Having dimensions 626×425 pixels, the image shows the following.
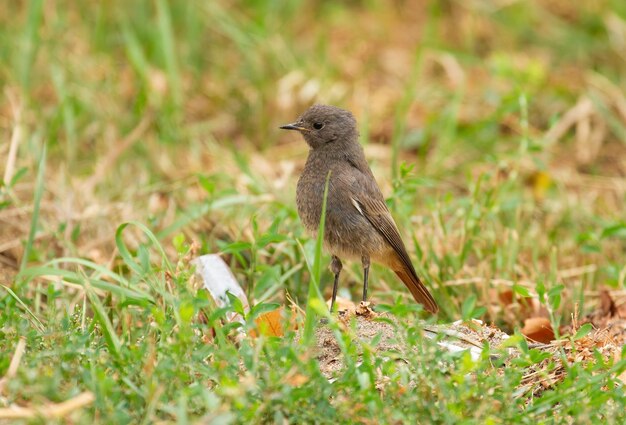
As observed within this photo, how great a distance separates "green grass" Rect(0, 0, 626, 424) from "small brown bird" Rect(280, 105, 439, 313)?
0.18 meters

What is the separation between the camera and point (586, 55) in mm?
9289

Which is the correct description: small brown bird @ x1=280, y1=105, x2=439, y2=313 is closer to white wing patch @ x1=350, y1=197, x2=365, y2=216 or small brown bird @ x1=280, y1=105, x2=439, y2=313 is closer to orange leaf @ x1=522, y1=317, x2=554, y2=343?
white wing patch @ x1=350, y1=197, x2=365, y2=216

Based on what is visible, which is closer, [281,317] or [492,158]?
[281,317]

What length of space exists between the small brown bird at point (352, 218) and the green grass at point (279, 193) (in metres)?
0.18

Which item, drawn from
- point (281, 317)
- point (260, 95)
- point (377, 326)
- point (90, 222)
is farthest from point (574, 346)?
point (260, 95)

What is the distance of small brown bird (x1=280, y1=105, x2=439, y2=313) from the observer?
5.09 meters

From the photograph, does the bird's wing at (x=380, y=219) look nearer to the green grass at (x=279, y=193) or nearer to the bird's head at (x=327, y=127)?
the green grass at (x=279, y=193)

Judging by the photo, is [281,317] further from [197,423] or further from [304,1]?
[304,1]

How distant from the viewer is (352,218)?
16.9ft

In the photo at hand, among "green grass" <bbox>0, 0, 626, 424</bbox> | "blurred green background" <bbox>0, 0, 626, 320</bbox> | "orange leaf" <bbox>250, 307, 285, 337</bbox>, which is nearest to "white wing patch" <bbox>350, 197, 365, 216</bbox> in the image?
"blurred green background" <bbox>0, 0, 626, 320</bbox>

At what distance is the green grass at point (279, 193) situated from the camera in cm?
339

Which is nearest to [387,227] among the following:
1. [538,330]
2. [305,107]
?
[538,330]

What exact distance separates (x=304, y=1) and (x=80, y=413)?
7.32m

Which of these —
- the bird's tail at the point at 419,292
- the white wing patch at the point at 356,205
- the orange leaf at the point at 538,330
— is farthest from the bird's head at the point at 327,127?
the orange leaf at the point at 538,330
